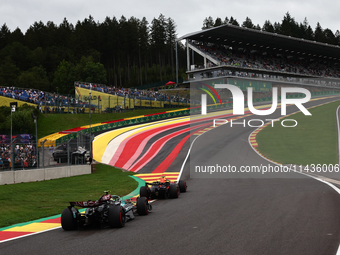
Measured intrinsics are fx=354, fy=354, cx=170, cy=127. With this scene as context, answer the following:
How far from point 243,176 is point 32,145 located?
12136mm

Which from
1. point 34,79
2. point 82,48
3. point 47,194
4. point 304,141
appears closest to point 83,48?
point 82,48

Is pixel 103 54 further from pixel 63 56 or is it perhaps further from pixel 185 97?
pixel 185 97

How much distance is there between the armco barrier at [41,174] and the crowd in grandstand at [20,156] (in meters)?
0.34

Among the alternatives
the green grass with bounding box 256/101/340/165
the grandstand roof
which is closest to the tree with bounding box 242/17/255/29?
the grandstand roof

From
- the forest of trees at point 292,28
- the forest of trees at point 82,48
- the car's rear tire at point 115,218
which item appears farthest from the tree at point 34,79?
the car's rear tire at point 115,218

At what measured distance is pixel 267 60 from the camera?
8225 centimetres

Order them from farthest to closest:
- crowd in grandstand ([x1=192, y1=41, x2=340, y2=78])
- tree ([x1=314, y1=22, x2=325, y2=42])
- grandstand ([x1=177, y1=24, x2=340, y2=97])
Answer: tree ([x1=314, y1=22, x2=325, y2=42]), crowd in grandstand ([x1=192, y1=41, x2=340, y2=78]), grandstand ([x1=177, y1=24, x2=340, y2=97])

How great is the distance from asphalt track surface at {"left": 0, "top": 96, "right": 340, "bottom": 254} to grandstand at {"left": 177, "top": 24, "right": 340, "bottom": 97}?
190 ft

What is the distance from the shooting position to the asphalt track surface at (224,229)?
6750 millimetres

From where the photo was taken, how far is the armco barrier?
18.6m

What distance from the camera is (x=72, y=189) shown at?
17.3 m

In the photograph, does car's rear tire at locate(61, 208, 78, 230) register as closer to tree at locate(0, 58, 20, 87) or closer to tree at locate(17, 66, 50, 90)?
tree at locate(17, 66, 50, 90)

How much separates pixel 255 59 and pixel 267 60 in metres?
4.17

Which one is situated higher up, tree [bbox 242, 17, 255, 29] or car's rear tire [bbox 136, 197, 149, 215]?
tree [bbox 242, 17, 255, 29]
